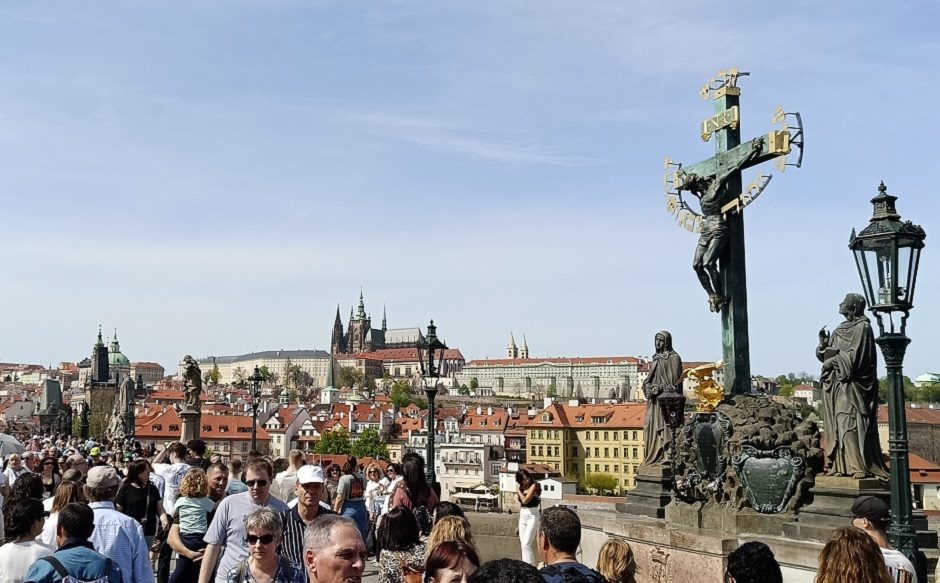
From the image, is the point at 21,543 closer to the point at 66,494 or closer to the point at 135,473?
the point at 66,494

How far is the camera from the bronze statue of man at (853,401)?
9141 mm

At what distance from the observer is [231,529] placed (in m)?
5.71

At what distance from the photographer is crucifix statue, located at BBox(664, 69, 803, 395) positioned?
13.9 meters

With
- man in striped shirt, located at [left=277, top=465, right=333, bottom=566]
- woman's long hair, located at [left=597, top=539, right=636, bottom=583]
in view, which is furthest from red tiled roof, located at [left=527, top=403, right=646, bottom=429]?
woman's long hair, located at [left=597, top=539, right=636, bottom=583]

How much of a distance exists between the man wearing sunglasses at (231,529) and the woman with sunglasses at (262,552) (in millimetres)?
963

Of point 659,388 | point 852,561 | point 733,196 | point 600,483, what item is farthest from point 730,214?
point 600,483

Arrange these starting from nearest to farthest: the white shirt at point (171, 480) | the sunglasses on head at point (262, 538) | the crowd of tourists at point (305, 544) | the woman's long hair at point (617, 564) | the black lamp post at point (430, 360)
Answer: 1. the crowd of tourists at point (305, 544)
2. the sunglasses on head at point (262, 538)
3. the woman's long hair at point (617, 564)
4. the white shirt at point (171, 480)
5. the black lamp post at point (430, 360)

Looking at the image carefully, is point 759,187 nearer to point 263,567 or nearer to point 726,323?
point 726,323

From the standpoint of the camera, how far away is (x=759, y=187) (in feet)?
45.9

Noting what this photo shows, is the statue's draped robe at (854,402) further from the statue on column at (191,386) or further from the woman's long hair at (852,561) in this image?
the statue on column at (191,386)

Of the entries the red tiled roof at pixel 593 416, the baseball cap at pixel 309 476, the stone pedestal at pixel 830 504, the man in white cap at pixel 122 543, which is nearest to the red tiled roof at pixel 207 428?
the red tiled roof at pixel 593 416

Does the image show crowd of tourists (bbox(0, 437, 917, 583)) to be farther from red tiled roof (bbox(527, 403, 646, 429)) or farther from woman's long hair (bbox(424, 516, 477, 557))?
red tiled roof (bbox(527, 403, 646, 429))

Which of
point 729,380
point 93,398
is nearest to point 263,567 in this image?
point 729,380

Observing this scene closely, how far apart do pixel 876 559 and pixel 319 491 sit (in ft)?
10.5
